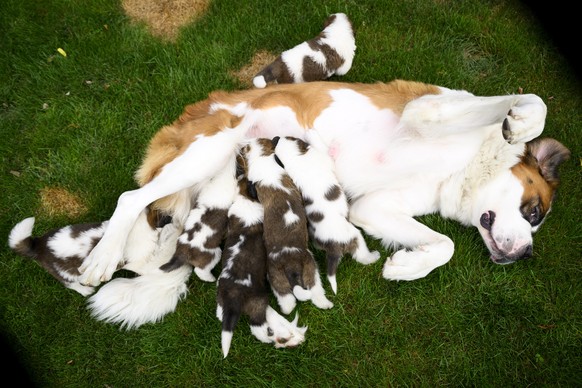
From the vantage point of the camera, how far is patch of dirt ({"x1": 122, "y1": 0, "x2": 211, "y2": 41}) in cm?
438

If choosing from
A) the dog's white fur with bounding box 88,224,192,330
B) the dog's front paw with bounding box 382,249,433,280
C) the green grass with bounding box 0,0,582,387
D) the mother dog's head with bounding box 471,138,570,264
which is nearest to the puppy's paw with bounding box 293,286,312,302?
the green grass with bounding box 0,0,582,387

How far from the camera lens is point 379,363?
129 inches

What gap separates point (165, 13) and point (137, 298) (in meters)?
2.64

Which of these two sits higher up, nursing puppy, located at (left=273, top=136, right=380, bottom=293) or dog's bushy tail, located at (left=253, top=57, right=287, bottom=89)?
dog's bushy tail, located at (left=253, top=57, right=287, bottom=89)

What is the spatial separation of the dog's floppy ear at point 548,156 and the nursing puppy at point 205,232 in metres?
2.10

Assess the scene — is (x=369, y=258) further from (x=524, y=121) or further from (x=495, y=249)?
(x=524, y=121)

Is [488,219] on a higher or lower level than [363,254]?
lower

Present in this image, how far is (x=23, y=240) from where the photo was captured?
126 inches

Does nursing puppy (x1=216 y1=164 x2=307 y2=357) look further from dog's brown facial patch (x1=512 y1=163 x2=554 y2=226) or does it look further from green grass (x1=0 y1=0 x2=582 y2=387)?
dog's brown facial patch (x1=512 y1=163 x2=554 y2=226)

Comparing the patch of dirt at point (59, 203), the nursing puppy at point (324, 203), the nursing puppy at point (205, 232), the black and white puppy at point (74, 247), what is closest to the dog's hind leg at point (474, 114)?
the nursing puppy at point (324, 203)

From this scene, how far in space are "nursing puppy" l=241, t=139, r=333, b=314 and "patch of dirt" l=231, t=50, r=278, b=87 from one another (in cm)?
123

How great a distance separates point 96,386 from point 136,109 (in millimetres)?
2182

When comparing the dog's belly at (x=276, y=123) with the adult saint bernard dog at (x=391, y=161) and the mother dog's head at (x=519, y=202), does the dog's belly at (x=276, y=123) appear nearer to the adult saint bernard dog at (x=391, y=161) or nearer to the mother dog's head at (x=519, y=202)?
the adult saint bernard dog at (x=391, y=161)

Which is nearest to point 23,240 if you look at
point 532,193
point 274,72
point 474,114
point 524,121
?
point 274,72
